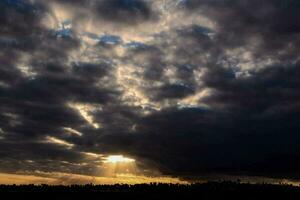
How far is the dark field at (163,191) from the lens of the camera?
105 metres

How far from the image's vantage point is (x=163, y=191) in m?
125

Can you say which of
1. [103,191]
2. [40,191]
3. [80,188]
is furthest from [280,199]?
[40,191]

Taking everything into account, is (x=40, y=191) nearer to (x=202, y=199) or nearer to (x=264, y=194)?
(x=202, y=199)

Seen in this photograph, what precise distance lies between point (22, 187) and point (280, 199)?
326ft

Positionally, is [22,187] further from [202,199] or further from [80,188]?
[202,199]

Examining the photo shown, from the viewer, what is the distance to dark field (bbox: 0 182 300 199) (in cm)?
10481

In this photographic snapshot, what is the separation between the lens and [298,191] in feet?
335

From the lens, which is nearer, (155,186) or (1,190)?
(155,186)

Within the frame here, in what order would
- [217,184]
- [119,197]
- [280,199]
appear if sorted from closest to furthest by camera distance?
[280,199], [217,184], [119,197]

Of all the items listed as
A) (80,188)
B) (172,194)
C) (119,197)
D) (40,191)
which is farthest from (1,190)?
(172,194)

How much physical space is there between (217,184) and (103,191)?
1453 inches

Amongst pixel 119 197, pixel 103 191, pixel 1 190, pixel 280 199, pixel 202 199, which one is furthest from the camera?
pixel 1 190

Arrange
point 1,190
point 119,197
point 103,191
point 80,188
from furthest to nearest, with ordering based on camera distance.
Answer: point 1,190 → point 80,188 → point 103,191 → point 119,197

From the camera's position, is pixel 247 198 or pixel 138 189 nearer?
pixel 247 198
